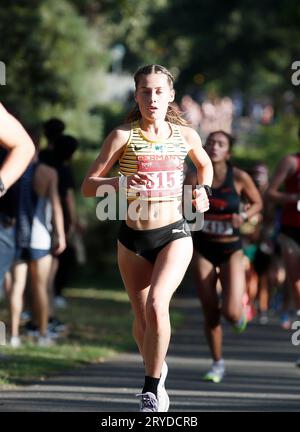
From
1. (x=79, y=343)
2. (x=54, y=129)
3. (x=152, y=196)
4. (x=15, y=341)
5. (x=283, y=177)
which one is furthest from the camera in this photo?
(x=54, y=129)

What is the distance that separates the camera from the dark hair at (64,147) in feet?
42.2

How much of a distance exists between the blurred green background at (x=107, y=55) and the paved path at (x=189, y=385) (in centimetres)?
263

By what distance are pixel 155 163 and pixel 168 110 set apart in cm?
57

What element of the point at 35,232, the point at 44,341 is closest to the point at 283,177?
the point at 35,232

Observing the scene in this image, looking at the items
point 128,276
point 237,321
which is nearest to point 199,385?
point 237,321

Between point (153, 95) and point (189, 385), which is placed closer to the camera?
point (153, 95)

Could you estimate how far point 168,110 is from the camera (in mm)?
→ 8047

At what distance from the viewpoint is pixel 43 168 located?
470 inches

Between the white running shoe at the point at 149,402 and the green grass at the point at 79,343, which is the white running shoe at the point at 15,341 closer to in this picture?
the green grass at the point at 79,343

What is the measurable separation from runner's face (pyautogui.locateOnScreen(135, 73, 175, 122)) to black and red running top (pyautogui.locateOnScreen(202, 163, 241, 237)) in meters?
2.55

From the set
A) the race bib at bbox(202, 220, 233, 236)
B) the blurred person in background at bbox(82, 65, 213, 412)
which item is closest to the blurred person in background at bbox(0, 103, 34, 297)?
the blurred person in background at bbox(82, 65, 213, 412)

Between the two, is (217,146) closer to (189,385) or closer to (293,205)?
(293,205)

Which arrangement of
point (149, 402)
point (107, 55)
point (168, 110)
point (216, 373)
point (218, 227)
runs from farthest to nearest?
1. point (107, 55)
2. point (218, 227)
3. point (216, 373)
4. point (168, 110)
5. point (149, 402)

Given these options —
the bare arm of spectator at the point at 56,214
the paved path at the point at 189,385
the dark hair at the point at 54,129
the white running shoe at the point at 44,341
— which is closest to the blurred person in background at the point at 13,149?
the paved path at the point at 189,385
